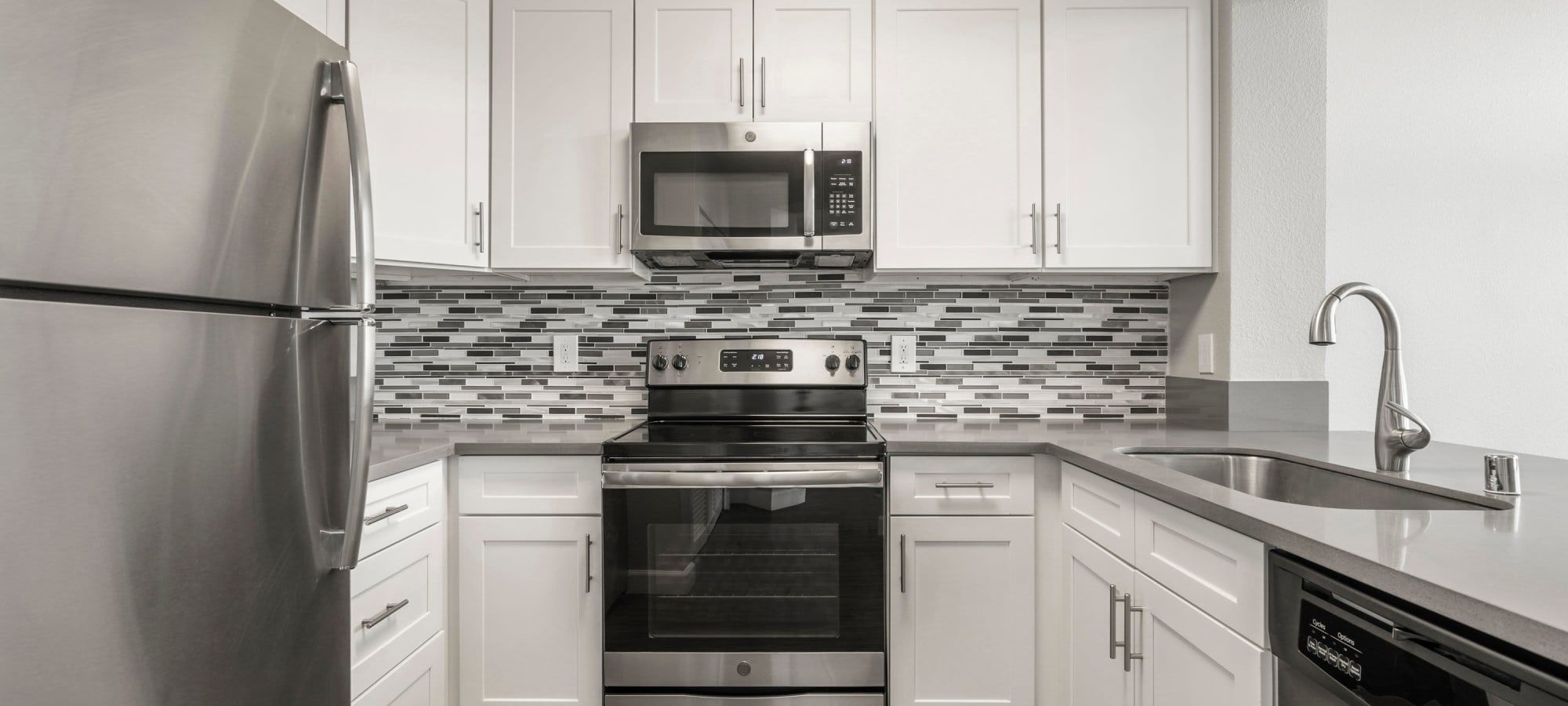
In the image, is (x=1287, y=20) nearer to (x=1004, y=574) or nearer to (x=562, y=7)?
(x=1004, y=574)

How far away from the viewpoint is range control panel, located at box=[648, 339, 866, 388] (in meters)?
2.28

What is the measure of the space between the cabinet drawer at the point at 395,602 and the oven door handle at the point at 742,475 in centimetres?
45

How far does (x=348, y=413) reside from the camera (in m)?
1.08

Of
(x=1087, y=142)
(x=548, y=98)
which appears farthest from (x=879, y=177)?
(x=548, y=98)

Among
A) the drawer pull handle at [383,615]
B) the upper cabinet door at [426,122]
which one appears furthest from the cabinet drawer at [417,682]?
the upper cabinet door at [426,122]

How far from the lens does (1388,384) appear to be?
140 centimetres

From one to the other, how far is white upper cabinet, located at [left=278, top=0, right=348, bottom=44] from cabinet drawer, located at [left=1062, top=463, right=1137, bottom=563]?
191cm

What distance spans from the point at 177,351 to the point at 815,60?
5.69 feet

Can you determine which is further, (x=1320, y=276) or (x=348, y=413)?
(x=1320, y=276)

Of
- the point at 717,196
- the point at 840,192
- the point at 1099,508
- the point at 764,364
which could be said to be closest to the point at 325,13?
the point at 717,196

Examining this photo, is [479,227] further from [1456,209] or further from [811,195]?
[1456,209]

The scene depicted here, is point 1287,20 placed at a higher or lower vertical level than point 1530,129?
higher

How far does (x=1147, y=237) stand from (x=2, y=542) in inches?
91.0

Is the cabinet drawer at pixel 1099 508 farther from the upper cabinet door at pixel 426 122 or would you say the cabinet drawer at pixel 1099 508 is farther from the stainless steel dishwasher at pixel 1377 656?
the upper cabinet door at pixel 426 122
